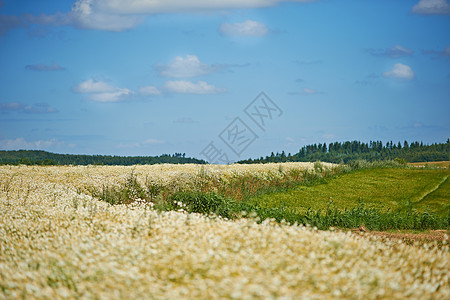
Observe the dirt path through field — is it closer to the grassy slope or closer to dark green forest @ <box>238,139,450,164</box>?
the grassy slope

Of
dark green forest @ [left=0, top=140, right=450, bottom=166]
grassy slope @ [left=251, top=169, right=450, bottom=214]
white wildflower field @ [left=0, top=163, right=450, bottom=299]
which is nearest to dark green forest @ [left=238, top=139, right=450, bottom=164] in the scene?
dark green forest @ [left=0, top=140, right=450, bottom=166]

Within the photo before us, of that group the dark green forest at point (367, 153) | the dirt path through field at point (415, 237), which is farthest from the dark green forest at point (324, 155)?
→ the dirt path through field at point (415, 237)

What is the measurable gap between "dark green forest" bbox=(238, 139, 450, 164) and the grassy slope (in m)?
23.6

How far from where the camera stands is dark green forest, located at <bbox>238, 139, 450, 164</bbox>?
59553mm

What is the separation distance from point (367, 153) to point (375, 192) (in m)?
53.4

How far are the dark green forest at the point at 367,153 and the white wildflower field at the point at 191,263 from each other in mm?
41861

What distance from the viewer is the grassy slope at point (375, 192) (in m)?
18.9

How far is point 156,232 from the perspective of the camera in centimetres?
726

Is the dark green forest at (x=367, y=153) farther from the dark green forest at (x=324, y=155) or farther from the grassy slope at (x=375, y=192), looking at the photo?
the grassy slope at (x=375, y=192)

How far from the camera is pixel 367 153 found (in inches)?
2876

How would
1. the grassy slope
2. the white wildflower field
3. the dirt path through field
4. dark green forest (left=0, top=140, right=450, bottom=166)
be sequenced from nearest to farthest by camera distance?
the white wildflower field
the dirt path through field
the grassy slope
dark green forest (left=0, top=140, right=450, bottom=166)

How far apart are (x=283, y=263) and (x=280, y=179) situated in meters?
19.4

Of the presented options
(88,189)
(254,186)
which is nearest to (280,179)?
(254,186)

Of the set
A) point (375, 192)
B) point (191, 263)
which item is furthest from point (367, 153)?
point (191, 263)
